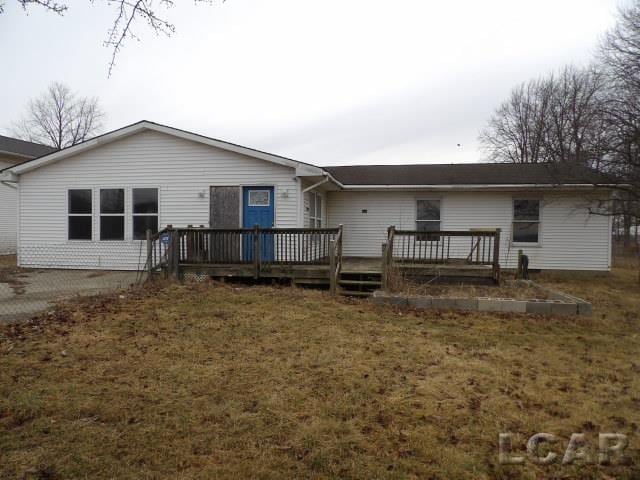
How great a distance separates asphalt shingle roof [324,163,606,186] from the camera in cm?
1187

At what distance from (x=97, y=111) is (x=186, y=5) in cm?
3903

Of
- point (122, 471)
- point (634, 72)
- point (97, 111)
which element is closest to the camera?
point (122, 471)

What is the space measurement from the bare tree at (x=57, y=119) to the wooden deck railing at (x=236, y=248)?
32.7 m

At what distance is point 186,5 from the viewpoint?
4051 mm

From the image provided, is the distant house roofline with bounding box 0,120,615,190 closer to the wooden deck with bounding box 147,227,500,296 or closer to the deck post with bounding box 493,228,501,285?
the wooden deck with bounding box 147,227,500,296

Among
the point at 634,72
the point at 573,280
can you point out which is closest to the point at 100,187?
the point at 573,280

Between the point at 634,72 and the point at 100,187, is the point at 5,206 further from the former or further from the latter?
the point at 634,72

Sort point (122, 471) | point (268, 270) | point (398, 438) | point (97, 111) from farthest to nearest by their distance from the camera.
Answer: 1. point (97, 111)
2. point (268, 270)
3. point (398, 438)
4. point (122, 471)

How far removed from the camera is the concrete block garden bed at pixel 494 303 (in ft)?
22.2

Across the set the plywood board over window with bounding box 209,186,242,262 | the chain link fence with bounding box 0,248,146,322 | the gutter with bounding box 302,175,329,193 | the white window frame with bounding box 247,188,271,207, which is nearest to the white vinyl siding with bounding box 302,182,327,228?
the gutter with bounding box 302,175,329,193

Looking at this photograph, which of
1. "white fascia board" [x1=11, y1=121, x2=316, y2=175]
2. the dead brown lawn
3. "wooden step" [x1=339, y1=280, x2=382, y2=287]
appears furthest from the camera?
"white fascia board" [x1=11, y1=121, x2=316, y2=175]

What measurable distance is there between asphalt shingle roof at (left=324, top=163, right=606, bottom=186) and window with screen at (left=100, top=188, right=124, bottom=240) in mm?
6768

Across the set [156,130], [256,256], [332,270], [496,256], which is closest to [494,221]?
[496,256]
